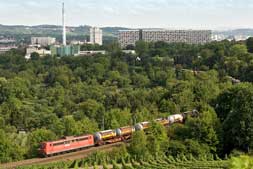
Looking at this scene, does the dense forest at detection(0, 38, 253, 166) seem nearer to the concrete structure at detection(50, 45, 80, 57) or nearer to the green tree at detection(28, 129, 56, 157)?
the green tree at detection(28, 129, 56, 157)

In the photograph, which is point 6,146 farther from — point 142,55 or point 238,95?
point 142,55

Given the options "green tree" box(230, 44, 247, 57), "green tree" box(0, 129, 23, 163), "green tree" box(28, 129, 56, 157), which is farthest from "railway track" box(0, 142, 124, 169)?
"green tree" box(230, 44, 247, 57)

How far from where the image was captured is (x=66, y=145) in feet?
87.9

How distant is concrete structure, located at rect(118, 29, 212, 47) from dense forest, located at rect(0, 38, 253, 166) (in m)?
43.9

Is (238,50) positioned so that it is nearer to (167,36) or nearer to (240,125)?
(240,125)

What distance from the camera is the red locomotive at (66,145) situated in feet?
84.4

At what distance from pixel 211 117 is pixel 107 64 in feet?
148

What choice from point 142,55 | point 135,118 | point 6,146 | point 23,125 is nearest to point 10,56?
point 142,55

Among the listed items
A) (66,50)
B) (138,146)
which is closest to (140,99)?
(138,146)

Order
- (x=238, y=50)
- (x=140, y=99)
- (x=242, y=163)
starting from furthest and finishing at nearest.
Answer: (x=238, y=50)
(x=140, y=99)
(x=242, y=163)

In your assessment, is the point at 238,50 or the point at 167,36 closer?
the point at 238,50

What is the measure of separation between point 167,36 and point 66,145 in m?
113

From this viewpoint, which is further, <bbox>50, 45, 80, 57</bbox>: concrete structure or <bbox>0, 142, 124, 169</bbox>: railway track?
<bbox>50, 45, 80, 57</bbox>: concrete structure

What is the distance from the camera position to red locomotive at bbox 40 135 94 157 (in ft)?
84.4
